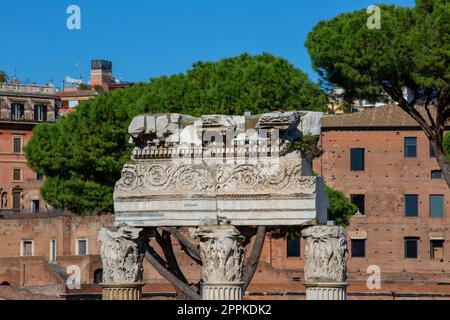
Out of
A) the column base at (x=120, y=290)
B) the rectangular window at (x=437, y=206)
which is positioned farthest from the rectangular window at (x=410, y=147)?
the column base at (x=120, y=290)

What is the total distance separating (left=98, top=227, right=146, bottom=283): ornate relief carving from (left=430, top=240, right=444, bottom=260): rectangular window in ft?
144

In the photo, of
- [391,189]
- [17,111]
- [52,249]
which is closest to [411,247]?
[391,189]

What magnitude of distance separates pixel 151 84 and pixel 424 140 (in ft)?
66.7

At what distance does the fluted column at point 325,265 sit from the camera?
75.4 feet

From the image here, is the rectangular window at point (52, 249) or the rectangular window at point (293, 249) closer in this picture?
the rectangular window at point (293, 249)

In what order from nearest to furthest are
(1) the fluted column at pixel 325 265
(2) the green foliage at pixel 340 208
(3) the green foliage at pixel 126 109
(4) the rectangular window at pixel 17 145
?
(1) the fluted column at pixel 325 265 → (3) the green foliage at pixel 126 109 → (2) the green foliage at pixel 340 208 → (4) the rectangular window at pixel 17 145

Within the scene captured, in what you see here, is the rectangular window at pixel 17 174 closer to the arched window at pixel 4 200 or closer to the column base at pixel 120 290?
the arched window at pixel 4 200

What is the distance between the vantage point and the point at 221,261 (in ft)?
75.8

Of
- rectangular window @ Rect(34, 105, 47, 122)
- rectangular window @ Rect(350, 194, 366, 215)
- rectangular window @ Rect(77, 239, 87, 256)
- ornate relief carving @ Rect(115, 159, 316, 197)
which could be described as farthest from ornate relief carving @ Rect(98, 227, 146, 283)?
rectangular window @ Rect(34, 105, 47, 122)

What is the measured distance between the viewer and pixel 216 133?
77.4ft

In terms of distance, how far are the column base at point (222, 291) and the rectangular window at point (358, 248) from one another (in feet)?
143

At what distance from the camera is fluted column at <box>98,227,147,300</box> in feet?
77.2
